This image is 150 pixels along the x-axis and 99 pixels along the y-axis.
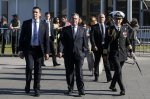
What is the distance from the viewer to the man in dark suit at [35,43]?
12.9 metres

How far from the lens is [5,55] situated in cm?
2428

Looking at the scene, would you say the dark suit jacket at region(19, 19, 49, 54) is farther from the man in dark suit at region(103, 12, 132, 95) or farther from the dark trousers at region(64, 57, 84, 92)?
the man in dark suit at region(103, 12, 132, 95)

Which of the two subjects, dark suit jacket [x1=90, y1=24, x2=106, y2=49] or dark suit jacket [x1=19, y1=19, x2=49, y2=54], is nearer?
dark suit jacket [x1=19, y1=19, x2=49, y2=54]

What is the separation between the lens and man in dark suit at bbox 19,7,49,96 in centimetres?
1285

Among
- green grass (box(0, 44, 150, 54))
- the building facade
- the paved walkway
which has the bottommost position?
the paved walkway

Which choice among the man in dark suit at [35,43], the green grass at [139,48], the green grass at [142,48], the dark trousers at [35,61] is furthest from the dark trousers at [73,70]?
the green grass at [142,48]

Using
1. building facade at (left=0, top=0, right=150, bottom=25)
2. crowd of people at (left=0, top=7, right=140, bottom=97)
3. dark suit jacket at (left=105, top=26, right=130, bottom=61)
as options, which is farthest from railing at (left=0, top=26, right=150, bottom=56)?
dark suit jacket at (left=105, top=26, right=130, bottom=61)

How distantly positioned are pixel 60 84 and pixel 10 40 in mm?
9748

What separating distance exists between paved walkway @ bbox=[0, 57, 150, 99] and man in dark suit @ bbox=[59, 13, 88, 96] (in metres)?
0.43

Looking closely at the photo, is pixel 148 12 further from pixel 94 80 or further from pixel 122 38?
pixel 122 38

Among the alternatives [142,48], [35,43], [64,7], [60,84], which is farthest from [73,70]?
[64,7]

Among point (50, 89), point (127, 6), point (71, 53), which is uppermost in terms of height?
point (127, 6)

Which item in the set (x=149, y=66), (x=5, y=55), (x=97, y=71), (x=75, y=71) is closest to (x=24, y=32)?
(x=75, y=71)

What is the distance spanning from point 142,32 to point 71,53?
14700 millimetres
